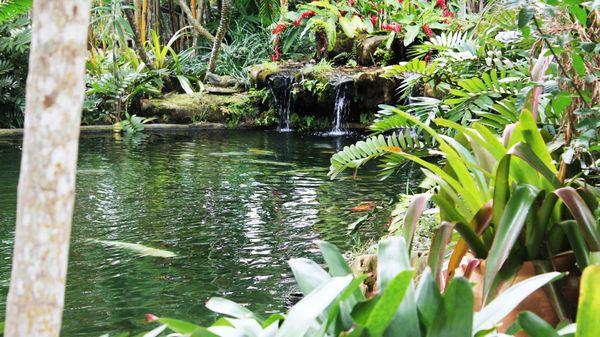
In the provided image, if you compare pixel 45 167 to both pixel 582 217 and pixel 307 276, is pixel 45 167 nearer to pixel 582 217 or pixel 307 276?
pixel 307 276

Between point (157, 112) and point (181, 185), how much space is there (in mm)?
5957

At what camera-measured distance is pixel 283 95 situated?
12.4 m

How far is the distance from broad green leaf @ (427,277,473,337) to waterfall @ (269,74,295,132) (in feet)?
35.0

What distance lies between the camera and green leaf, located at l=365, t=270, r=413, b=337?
1.61m

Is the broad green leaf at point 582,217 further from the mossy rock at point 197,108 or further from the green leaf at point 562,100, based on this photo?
the mossy rock at point 197,108

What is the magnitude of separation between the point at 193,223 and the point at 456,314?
3.81 metres

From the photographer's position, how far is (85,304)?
11.5 ft

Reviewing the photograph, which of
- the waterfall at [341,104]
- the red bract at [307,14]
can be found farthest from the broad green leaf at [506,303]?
the red bract at [307,14]

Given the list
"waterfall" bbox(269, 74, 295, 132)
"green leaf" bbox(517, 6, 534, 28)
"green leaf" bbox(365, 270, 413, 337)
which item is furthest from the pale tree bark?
"waterfall" bbox(269, 74, 295, 132)

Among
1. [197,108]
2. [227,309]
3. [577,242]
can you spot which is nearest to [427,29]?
[197,108]

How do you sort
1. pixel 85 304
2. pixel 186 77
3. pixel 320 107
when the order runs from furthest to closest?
1. pixel 186 77
2. pixel 320 107
3. pixel 85 304

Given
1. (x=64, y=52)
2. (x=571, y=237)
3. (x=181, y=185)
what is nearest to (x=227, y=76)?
(x=181, y=185)

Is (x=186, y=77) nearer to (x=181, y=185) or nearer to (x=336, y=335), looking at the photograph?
(x=181, y=185)

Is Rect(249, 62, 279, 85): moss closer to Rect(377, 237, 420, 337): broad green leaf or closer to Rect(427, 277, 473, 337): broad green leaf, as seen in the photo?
Rect(377, 237, 420, 337): broad green leaf
